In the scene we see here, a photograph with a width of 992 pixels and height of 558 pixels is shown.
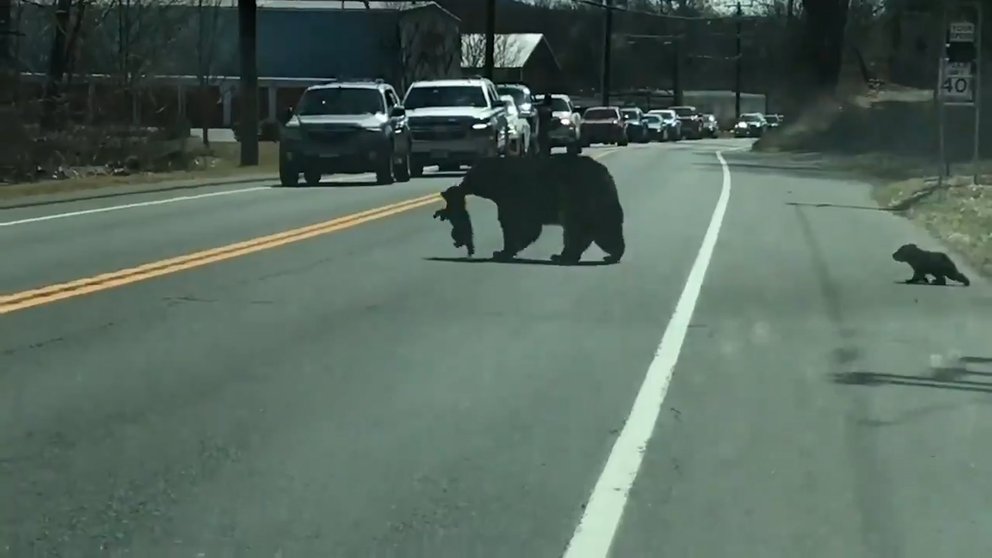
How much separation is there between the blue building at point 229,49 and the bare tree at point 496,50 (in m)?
3.52

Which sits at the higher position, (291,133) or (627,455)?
(291,133)

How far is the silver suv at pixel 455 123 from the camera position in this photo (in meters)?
34.6

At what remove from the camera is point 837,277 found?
17.0m

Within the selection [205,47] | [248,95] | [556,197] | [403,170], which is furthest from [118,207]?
[205,47]

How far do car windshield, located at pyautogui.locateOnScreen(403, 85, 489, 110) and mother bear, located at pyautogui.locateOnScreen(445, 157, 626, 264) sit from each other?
18657 mm

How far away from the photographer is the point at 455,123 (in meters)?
34.8

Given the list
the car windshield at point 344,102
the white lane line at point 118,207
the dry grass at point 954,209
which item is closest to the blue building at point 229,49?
the car windshield at point 344,102

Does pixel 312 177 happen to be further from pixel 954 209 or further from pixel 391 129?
pixel 954 209

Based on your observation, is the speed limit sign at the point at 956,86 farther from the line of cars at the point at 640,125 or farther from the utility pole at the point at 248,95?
the line of cars at the point at 640,125

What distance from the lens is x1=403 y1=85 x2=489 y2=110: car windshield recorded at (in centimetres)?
3606

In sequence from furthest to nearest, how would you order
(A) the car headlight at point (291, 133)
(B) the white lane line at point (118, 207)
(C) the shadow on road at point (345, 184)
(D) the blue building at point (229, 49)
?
(D) the blue building at point (229, 49)
(C) the shadow on road at point (345, 184)
(A) the car headlight at point (291, 133)
(B) the white lane line at point (118, 207)

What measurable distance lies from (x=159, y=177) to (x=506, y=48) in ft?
194

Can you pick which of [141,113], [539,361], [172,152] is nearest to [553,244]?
[539,361]

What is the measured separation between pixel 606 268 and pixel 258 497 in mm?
9930
